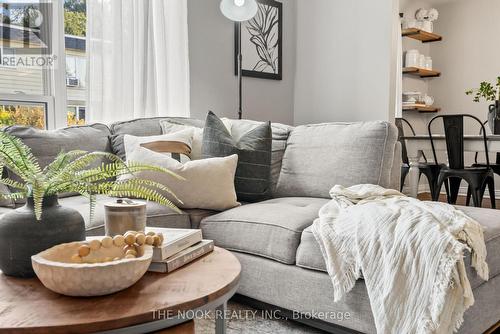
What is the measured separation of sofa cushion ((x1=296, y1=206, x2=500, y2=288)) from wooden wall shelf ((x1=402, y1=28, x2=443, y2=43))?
4.33 meters

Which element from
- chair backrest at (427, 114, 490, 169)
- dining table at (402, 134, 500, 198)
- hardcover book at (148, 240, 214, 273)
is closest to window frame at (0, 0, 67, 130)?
hardcover book at (148, 240, 214, 273)

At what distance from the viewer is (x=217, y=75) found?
3.79m

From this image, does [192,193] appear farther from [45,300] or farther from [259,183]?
[45,300]

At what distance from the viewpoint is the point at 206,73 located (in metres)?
3.71

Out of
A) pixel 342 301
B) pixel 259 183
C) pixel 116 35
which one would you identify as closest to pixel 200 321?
pixel 342 301

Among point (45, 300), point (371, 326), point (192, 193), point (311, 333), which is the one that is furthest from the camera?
point (192, 193)

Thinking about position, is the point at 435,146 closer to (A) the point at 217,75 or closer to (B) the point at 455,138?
(B) the point at 455,138

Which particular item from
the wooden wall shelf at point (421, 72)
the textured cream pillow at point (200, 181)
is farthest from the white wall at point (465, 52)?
the textured cream pillow at point (200, 181)

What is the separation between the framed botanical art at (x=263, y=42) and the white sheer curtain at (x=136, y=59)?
0.69 metres

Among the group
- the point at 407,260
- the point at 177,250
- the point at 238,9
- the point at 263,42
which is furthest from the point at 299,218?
the point at 263,42

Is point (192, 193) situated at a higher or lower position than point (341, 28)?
lower

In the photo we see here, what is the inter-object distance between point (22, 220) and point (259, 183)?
151 cm

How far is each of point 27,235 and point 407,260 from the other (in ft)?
3.65

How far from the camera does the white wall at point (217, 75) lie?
3623 millimetres
